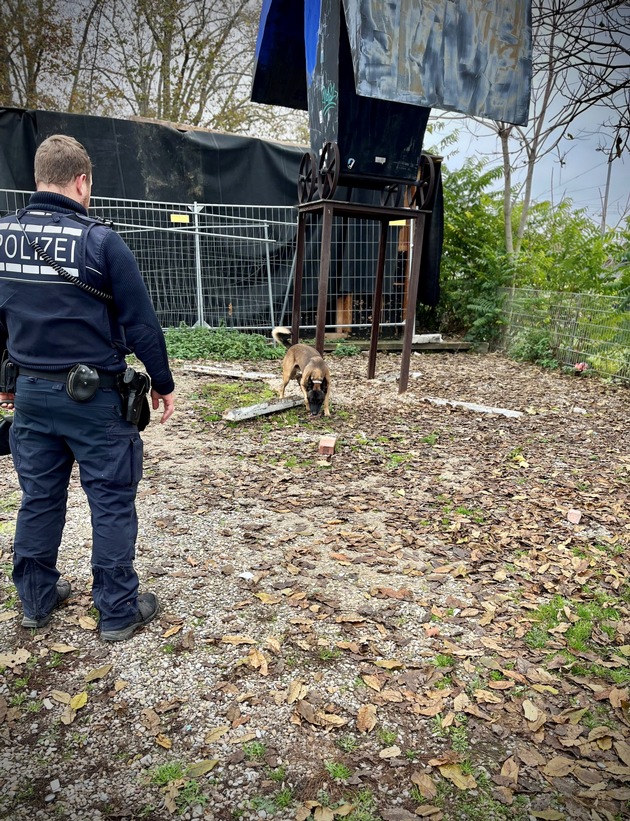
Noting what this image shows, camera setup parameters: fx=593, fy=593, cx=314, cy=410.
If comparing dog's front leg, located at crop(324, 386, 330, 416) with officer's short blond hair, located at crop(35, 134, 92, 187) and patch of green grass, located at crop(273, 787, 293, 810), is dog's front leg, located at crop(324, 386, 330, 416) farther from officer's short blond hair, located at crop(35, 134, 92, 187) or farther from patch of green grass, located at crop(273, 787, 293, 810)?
patch of green grass, located at crop(273, 787, 293, 810)

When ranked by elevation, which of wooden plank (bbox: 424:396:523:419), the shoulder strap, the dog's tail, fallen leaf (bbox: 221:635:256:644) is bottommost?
fallen leaf (bbox: 221:635:256:644)

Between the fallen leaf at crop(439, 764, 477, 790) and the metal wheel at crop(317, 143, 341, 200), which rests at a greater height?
the metal wheel at crop(317, 143, 341, 200)

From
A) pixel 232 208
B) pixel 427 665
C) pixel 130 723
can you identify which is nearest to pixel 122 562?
pixel 130 723

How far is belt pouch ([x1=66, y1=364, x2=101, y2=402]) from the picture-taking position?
2.51 metres

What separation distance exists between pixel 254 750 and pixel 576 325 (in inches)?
371

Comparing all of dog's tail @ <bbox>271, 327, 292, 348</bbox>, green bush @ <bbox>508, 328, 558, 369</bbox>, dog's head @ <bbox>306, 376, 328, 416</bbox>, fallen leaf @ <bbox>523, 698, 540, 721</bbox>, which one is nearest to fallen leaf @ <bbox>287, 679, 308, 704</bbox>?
fallen leaf @ <bbox>523, 698, 540, 721</bbox>

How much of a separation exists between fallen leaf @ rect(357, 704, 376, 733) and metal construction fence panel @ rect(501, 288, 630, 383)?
7251mm

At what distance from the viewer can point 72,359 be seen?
8.41 feet

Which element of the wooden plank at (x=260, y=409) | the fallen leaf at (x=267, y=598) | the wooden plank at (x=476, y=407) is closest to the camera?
the fallen leaf at (x=267, y=598)

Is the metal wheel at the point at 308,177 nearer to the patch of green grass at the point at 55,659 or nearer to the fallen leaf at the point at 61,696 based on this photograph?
the patch of green grass at the point at 55,659

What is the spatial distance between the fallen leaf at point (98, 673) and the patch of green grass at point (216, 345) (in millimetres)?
7561

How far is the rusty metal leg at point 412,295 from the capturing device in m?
7.61

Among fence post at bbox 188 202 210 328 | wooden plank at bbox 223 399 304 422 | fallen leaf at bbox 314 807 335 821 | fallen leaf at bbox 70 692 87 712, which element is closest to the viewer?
fallen leaf at bbox 314 807 335 821

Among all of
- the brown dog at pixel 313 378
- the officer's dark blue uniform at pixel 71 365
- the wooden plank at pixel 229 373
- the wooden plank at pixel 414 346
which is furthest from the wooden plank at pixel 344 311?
the officer's dark blue uniform at pixel 71 365
